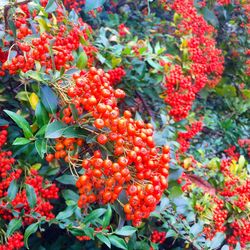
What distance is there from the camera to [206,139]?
505 cm

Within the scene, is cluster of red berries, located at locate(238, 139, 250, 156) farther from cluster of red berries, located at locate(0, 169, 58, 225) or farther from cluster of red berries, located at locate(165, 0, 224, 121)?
cluster of red berries, located at locate(0, 169, 58, 225)

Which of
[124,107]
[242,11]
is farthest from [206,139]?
[124,107]

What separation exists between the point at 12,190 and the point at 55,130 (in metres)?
0.69

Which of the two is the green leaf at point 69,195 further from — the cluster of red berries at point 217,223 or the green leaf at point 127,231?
the cluster of red berries at point 217,223

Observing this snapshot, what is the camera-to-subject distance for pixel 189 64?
12.1ft

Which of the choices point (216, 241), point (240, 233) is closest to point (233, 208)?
point (240, 233)

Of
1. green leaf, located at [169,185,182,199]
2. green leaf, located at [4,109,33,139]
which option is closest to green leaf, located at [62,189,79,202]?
green leaf, located at [169,185,182,199]

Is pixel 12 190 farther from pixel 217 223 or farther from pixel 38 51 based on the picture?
pixel 217 223

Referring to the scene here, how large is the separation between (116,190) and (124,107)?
75.8 inches

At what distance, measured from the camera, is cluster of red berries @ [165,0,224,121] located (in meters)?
3.28

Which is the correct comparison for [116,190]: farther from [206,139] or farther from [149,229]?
[206,139]

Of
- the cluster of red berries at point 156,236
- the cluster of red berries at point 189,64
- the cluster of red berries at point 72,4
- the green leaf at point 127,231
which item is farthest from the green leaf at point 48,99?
the cluster of red berries at point 72,4

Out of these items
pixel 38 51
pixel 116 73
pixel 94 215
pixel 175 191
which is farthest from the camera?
pixel 116 73

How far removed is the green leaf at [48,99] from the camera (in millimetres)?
1804
